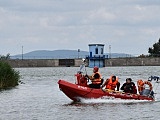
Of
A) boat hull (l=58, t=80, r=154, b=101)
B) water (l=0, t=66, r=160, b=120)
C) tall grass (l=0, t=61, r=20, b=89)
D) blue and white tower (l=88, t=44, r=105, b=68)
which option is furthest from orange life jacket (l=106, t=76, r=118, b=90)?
blue and white tower (l=88, t=44, r=105, b=68)

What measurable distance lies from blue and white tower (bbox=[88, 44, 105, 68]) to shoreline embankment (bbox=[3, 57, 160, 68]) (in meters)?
5.63

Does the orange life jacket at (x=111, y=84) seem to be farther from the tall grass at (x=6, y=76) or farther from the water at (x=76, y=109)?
the tall grass at (x=6, y=76)

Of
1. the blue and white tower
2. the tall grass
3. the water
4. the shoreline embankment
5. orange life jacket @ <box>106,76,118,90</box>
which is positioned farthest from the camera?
the shoreline embankment

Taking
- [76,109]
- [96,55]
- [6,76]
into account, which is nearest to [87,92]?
[76,109]

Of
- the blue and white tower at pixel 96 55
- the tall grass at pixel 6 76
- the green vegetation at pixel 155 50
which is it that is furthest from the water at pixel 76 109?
the green vegetation at pixel 155 50

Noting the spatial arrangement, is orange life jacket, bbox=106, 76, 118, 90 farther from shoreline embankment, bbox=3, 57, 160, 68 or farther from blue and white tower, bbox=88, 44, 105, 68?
shoreline embankment, bbox=3, 57, 160, 68

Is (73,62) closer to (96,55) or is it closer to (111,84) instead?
(96,55)

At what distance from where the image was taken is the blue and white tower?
148750 mm

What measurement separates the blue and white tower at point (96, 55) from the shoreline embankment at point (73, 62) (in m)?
5.63

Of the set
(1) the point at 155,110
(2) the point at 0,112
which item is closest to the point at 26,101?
(2) the point at 0,112

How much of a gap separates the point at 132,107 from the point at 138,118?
454 cm

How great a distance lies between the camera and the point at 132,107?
3588cm

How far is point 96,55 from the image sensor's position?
150 m

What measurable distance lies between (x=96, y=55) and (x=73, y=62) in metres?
16.1
